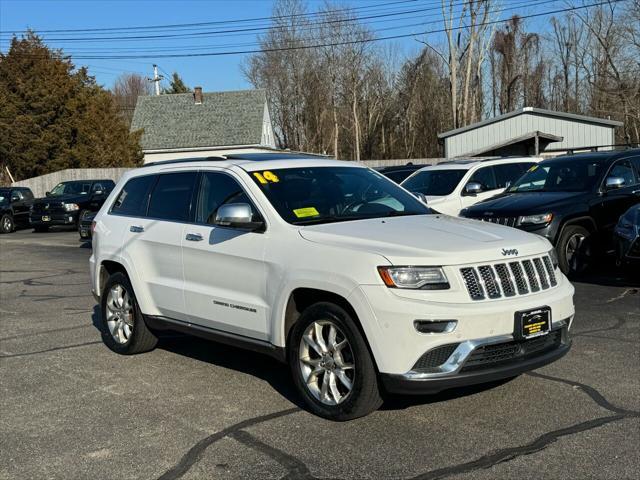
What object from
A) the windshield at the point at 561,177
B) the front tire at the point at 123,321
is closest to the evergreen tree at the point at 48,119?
the windshield at the point at 561,177

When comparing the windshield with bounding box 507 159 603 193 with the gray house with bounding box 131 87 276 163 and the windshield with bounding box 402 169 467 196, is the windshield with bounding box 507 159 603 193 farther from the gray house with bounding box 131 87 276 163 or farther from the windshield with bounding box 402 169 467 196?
the gray house with bounding box 131 87 276 163

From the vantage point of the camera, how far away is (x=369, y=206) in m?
5.85

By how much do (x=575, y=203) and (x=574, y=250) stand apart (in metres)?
0.68

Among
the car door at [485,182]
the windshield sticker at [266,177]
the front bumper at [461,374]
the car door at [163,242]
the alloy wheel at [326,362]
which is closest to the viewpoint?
the front bumper at [461,374]

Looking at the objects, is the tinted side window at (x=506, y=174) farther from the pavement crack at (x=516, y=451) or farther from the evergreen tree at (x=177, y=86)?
the evergreen tree at (x=177, y=86)

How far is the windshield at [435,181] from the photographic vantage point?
1361cm

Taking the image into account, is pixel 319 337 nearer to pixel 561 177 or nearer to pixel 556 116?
pixel 561 177

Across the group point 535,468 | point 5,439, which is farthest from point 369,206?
point 5,439

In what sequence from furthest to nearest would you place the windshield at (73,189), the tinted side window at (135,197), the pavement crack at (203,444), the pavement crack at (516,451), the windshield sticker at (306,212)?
the windshield at (73,189) < the tinted side window at (135,197) < the windshield sticker at (306,212) < the pavement crack at (203,444) < the pavement crack at (516,451)

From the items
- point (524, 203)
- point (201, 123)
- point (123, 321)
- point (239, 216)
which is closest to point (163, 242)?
point (123, 321)

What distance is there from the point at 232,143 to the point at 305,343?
44302mm

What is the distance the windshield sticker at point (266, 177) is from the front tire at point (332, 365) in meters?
1.29

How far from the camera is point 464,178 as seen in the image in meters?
13.5

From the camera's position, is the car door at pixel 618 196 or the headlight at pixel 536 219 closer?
the headlight at pixel 536 219
